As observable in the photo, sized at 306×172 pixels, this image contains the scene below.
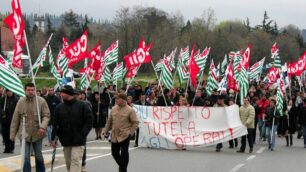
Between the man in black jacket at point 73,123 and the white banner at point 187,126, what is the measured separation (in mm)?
7977

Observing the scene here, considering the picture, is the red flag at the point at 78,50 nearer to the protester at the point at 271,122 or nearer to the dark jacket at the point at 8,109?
the dark jacket at the point at 8,109

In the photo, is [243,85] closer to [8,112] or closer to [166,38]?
[8,112]

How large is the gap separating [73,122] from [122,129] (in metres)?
1.36

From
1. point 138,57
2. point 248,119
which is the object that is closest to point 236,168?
point 248,119

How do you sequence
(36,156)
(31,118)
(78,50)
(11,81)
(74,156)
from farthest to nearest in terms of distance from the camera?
(78,50) < (11,81) < (36,156) < (31,118) < (74,156)

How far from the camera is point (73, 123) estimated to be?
34.8ft

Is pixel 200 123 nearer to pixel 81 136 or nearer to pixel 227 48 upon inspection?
pixel 81 136

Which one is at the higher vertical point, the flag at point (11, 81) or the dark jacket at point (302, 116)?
the flag at point (11, 81)

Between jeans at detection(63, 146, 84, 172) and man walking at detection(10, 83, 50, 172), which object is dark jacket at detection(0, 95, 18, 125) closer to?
man walking at detection(10, 83, 50, 172)

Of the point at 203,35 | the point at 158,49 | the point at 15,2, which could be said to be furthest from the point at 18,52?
the point at 203,35

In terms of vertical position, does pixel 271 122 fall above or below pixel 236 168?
above

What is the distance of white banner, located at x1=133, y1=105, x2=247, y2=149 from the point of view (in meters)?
18.4

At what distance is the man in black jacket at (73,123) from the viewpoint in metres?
10.6

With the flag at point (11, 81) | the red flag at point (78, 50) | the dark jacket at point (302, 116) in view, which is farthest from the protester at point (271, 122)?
the flag at point (11, 81)
